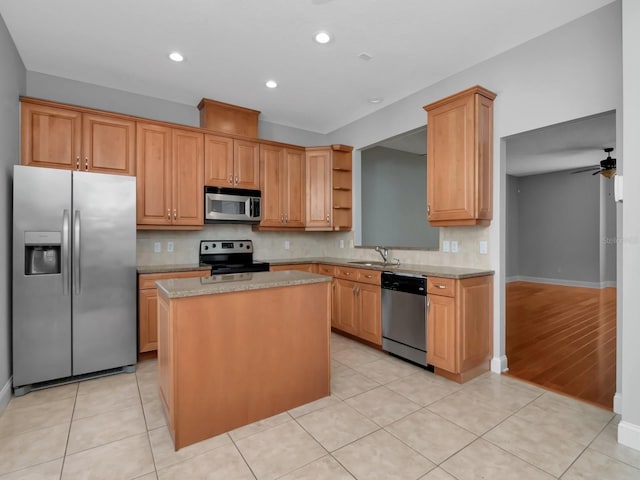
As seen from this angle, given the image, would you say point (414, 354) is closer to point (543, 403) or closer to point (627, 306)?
point (543, 403)

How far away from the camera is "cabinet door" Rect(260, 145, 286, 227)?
171 inches

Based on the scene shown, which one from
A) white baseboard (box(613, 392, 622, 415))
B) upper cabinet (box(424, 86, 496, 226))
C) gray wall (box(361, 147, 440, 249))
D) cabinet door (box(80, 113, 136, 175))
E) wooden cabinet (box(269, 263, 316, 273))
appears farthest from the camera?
gray wall (box(361, 147, 440, 249))

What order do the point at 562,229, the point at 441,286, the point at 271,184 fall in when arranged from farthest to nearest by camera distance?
the point at 562,229, the point at 271,184, the point at 441,286

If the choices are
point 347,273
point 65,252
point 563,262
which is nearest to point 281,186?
point 347,273

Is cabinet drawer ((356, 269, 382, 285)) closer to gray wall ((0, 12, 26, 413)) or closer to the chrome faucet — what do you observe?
the chrome faucet

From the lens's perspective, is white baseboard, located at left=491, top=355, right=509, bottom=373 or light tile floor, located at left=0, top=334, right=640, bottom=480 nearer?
light tile floor, located at left=0, top=334, right=640, bottom=480

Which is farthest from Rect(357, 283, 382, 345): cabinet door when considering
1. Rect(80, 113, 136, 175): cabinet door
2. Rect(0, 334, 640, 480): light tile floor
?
Rect(80, 113, 136, 175): cabinet door

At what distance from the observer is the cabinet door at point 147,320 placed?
10.6ft

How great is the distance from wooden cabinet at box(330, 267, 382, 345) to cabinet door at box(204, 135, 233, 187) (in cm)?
178

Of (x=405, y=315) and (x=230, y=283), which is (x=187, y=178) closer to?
(x=230, y=283)

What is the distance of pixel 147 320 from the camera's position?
129 inches

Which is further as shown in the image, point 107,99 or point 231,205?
point 231,205

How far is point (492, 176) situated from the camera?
3008 mm

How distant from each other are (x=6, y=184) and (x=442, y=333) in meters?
3.69
